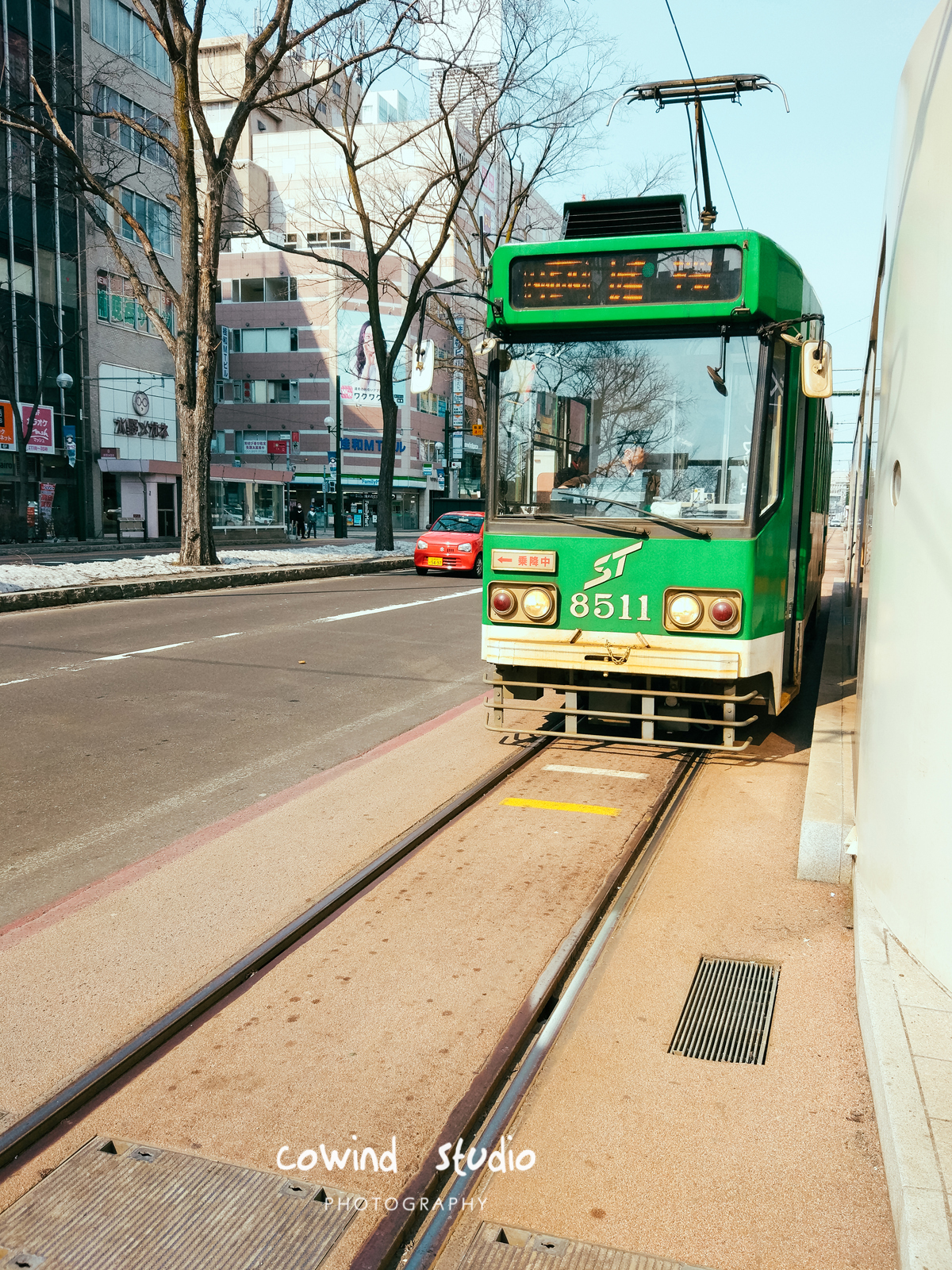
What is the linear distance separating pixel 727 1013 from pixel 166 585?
17895 mm

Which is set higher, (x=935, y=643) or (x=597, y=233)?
(x=597, y=233)

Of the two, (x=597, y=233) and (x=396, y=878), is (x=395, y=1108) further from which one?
(x=597, y=233)

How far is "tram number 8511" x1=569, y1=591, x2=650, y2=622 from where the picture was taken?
279 inches

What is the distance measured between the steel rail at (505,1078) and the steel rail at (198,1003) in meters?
1.09

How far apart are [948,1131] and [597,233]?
6.18m

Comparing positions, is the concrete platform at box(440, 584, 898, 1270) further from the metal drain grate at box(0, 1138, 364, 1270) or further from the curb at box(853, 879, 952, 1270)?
the metal drain grate at box(0, 1138, 364, 1270)

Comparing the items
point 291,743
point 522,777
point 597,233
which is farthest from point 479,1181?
point 597,233

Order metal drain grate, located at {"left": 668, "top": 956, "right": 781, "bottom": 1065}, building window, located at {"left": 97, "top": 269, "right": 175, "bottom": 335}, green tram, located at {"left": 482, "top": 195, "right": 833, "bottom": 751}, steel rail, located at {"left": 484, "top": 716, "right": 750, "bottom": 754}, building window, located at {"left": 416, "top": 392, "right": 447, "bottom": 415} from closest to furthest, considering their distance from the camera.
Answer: metal drain grate, located at {"left": 668, "top": 956, "right": 781, "bottom": 1065}, green tram, located at {"left": 482, "top": 195, "right": 833, "bottom": 751}, steel rail, located at {"left": 484, "top": 716, "right": 750, "bottom": 754}, building window, located at {"left": 97, "top": 269, "right": 175, "bottom": 335}, building window, located at {"left": 416, "top": 392, "right": 447, "bottom": 415}

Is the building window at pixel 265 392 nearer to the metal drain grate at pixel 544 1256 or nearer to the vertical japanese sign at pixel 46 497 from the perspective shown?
the vertical japanese sign at pixel 46 497

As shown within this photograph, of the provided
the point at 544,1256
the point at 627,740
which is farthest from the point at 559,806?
the point at 544,1256

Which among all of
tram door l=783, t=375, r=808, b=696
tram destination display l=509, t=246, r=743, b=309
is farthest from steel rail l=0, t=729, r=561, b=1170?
tram destination display l=509, t=246, r=743, b=309

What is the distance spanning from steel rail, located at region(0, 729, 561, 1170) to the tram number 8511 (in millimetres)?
1636

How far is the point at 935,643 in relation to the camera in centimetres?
364

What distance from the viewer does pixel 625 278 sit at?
6973 mm
